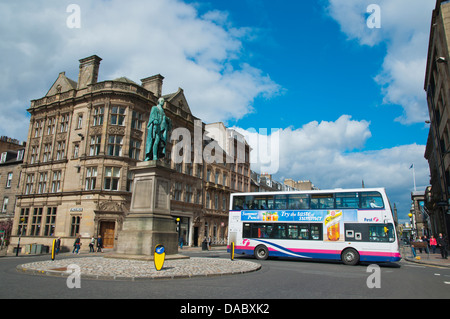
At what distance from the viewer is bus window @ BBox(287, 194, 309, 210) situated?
19.5m

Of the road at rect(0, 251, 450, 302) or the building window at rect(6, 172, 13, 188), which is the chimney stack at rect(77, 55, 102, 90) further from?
the road at rect(0, 251, 450, 302)

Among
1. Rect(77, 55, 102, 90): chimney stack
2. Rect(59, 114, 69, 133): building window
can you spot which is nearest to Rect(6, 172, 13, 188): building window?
Rect(59, 114, 69, 133): building window

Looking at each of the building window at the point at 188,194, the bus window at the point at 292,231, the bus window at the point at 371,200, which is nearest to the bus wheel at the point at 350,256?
the bus window at the point at 371,200

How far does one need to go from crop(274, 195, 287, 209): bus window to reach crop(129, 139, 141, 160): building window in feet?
62.5

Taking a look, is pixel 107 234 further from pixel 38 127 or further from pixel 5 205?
pixel 5 205

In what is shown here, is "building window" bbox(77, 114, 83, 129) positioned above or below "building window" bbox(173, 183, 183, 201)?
above

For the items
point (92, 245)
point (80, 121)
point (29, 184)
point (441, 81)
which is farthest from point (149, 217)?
point (29, 184)

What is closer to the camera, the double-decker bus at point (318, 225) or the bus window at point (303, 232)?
the double-decker bus at point (318, 225)

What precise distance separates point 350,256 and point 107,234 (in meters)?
23.2

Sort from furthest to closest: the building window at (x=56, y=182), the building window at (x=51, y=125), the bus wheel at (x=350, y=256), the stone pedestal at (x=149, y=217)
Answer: the building window at (x=51, y=125) → the building window at (x=56, y=182) → the bus wheel at (x=350, y=256) → the stone pedestal at (x=149, y=217)

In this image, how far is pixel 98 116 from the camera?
111ft

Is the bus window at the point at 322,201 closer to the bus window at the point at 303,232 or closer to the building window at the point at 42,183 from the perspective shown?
the bus window at the point at 303,232

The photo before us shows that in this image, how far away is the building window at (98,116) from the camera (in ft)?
110
